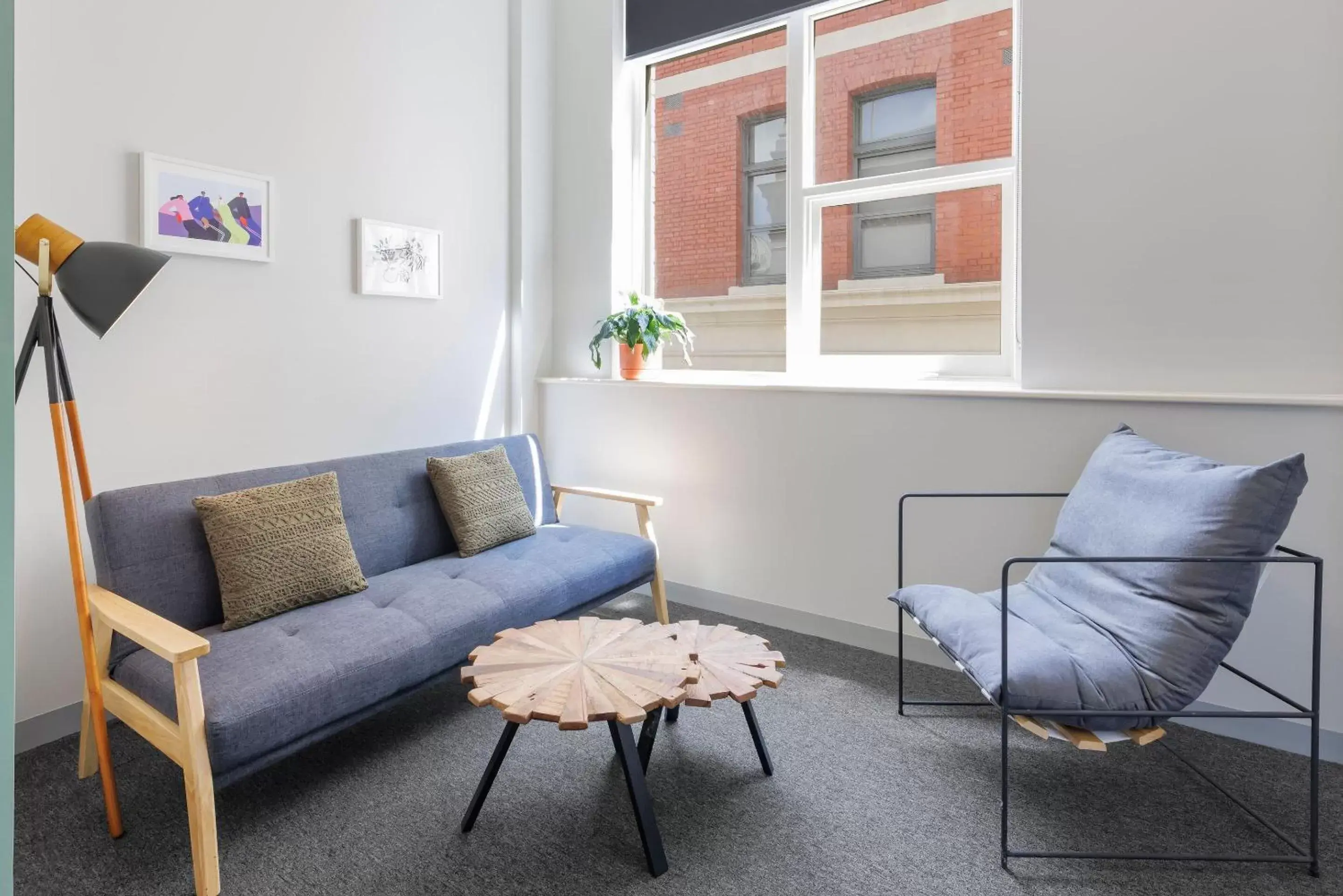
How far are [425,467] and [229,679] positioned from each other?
53.5 inches

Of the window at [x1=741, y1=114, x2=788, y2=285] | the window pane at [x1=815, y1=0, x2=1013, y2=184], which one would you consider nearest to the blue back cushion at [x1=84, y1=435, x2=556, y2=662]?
the window at [x1=741, y1=114, x2=788, y2=285]

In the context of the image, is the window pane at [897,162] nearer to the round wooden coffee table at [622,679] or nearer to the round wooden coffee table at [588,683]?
the round wooden coffee table at [622,679]

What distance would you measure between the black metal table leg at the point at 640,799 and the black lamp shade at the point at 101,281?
62.1 inches

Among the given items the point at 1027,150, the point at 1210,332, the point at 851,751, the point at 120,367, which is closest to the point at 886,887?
the point at 851,751

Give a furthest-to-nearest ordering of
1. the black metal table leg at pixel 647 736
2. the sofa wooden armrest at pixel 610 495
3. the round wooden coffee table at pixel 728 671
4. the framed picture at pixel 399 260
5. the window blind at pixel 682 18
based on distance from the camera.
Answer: the window blind at pixel 682 18 → the sofa wooden armrest at pixel 610 495 → the framed picture at pixel 399 260 → the black metal table leg at pixel 647 736 → the round wooden coffee table at pixel 728 671

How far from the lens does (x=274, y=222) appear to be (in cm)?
290

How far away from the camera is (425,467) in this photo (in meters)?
3.13

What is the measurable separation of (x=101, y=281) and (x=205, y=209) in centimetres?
101

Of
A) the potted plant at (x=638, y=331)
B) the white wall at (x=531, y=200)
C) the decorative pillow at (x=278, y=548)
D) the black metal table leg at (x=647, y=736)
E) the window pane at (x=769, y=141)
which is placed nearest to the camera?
the black metal table leg at (x=647, y=736)

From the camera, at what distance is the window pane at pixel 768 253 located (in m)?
3.72

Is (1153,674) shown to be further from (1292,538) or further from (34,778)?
(34,778)

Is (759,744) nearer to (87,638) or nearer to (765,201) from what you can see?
(87,638)

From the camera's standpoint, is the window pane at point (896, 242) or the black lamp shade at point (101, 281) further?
the window pane at point (896, 242)

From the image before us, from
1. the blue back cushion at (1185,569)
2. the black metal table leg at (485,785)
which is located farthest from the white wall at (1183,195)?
the black metal table leg at (485,785)
